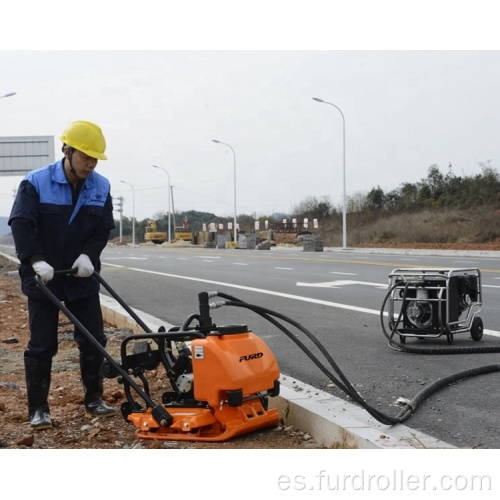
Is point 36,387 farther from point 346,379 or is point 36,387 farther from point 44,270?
point 346,379

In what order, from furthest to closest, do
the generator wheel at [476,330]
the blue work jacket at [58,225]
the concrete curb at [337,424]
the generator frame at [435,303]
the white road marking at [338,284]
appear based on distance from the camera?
the white road marking at [338,284] → the generator wheel at [476,330] → the generator frame at [435,303] → the blue work jacket at [58,225] → the concrete curb at [337,424]

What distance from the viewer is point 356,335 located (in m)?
9.12

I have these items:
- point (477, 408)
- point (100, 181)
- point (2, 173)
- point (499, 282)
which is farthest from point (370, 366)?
point (2, 173)

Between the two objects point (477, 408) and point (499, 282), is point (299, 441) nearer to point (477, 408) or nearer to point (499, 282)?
point (477, 408)

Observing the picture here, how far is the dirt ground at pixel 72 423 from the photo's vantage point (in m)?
4.79

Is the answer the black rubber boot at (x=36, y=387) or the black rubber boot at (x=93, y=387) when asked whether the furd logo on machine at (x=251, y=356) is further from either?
the black rubber boot at (x=36, y=387)

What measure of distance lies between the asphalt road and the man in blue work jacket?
2.07 meters

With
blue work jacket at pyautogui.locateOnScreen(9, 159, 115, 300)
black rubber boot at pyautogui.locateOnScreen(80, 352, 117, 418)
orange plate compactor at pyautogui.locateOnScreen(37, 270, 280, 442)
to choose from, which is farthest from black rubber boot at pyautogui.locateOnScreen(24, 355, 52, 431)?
orange plate compactor at pyautogui.locateOnScreen(37, 270, 280, 442)

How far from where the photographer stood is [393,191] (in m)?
67.5

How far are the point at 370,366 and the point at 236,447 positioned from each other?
281 cm

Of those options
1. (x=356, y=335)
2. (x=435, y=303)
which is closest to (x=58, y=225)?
(x=435, y=303)

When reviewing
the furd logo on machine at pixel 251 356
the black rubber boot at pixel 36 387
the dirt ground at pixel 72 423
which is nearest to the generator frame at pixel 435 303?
the dirt ground at pixel 72 423

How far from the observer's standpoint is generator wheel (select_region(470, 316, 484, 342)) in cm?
829

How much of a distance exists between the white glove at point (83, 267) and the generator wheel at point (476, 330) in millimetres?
4588
